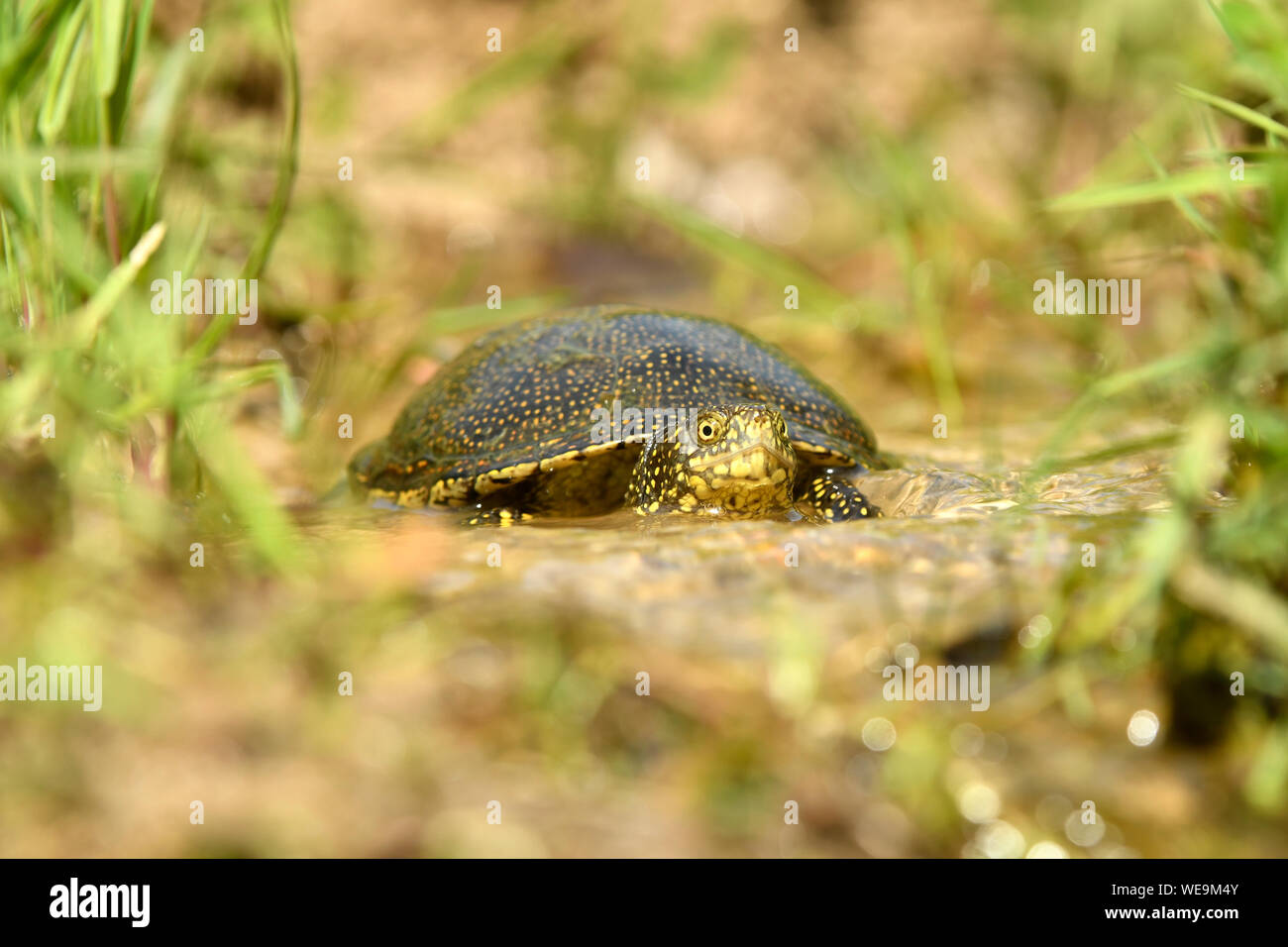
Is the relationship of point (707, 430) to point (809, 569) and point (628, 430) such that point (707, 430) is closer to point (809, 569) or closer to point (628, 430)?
point (628, 430)

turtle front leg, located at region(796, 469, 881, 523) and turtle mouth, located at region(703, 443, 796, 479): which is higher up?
turtle mouth, located at region(703, 443, 796, 479)

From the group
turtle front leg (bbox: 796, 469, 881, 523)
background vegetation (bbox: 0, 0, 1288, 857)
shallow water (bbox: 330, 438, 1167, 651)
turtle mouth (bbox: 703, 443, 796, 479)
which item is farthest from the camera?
turtle front leg (bbox: 796, 469, 881, 523)

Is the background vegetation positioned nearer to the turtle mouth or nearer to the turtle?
the turtle

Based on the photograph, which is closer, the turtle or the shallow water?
the shallow water

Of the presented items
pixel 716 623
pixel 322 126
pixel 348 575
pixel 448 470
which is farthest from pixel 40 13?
pixel 322 126

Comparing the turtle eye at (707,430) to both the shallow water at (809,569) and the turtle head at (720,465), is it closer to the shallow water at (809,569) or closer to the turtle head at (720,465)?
the turtle head at (720,465)

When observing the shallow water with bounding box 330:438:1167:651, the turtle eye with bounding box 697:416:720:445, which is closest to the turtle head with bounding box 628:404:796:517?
the turtle eye with bounding box 697:416:720:445

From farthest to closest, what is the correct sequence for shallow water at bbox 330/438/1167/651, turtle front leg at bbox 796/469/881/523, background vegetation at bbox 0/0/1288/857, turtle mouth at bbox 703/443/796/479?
turtle front leg at bbox 796/469/881/523 < turtle mouth at bbox 703/443/796/479 < shallow water at bbox 330/438/1167/651 < background vegetation at bbox 0/0/1288/857

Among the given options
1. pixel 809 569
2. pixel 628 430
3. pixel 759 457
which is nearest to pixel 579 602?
pixel 809 569
